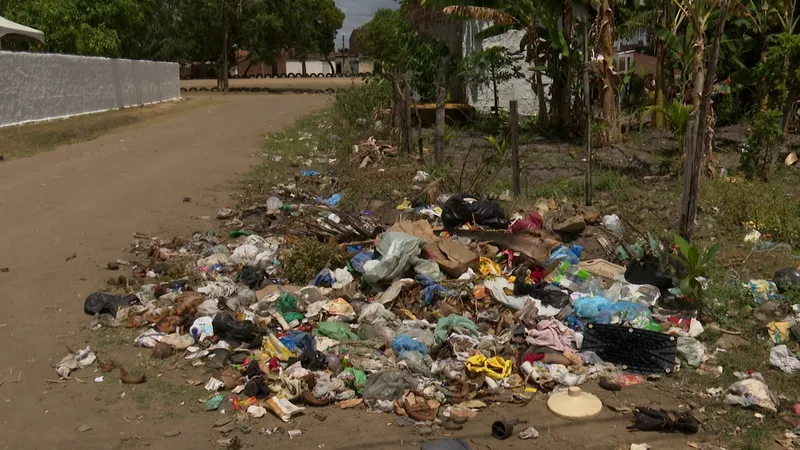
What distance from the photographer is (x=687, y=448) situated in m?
3.77

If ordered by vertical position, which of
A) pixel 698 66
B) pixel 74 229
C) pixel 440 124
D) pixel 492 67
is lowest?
pixel 74 229

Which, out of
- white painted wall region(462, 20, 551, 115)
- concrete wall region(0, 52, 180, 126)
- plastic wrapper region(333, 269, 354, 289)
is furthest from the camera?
white painted wall region(462, 20, 551, 115)

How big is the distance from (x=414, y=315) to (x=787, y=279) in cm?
296

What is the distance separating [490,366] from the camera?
15.1 feet

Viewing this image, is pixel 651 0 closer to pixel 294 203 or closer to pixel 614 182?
pixel 614 182

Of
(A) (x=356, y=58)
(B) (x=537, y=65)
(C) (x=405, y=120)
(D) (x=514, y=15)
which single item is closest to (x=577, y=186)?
(C) (x=405, y=120)

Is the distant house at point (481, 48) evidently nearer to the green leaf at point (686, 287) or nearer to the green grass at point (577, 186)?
the green grass at point (577, 186)

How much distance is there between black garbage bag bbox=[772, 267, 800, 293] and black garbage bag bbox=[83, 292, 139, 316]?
16.9ft

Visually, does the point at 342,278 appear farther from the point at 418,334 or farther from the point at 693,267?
the point at 693,267

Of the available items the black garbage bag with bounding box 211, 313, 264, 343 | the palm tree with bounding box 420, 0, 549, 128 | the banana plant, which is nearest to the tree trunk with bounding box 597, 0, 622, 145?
the palm tree with bounding box 420, 0, 549, 128

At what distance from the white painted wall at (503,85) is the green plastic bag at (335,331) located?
41.6 ft

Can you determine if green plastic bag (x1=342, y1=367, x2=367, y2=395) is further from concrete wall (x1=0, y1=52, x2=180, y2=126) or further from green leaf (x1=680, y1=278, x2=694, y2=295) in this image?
concrete wall (x1=0, y1=52, x2=180, y2=126)

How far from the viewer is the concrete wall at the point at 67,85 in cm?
1600

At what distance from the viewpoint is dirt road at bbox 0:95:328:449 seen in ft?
13.6
